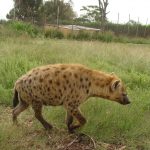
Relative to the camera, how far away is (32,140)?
17.5ft

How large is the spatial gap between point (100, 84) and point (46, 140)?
100 centimetres

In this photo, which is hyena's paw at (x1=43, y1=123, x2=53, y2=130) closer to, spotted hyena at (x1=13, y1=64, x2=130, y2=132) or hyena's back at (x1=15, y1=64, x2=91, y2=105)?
spotted hyena at (x1=13, y1=64, x2=130, y2=132)

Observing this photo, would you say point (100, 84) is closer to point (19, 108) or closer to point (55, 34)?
point (19, 108)

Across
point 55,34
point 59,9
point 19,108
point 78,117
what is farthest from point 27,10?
point 78,117

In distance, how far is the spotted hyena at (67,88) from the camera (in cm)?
543

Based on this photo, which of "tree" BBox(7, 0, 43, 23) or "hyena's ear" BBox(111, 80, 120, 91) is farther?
"tree" BBox(7, 0, 43, 23)

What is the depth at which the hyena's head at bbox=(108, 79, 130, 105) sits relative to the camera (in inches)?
219

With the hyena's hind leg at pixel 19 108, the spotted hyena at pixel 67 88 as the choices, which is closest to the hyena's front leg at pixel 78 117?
the spotted hyena at pixel 67 88

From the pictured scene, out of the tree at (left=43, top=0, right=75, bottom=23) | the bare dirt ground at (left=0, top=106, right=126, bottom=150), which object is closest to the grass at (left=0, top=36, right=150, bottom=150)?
the bare dirt ground at (left=0, top=106, right=126, bottom=150)

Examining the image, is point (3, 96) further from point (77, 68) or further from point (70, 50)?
point (70, 50)

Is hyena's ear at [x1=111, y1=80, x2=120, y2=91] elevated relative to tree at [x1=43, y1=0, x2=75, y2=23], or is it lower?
elevated

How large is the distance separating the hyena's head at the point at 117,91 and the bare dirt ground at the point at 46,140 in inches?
25.2

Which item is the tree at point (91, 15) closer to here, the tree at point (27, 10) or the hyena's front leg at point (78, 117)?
the tree at point (27, 10)

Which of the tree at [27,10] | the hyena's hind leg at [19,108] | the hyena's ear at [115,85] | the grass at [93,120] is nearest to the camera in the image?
the grass at [93,120]
